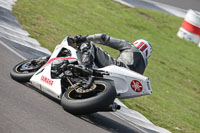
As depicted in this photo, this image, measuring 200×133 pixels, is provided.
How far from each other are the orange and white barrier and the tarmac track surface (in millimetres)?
12275

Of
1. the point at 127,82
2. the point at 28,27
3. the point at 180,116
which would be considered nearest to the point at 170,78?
the point at 180,116

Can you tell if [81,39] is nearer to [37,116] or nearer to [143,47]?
[143,47]

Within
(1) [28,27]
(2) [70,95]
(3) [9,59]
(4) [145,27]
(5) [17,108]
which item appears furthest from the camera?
(4) [145,27]

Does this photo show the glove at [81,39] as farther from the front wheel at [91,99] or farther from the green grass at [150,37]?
the green grass at [150,37]

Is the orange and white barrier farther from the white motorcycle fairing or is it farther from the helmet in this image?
the white motorcycle fairing

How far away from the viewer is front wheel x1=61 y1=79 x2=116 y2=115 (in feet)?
17.3

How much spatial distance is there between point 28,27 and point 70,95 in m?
7.15

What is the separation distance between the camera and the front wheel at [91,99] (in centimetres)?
529

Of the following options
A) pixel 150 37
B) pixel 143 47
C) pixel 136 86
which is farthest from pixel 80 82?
pixel 150 37

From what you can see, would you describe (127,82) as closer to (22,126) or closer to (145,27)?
(22,126)

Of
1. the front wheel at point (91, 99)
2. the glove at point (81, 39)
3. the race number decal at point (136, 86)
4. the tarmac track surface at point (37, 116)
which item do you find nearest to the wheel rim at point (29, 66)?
the tarmac track surface at point (37, 116)

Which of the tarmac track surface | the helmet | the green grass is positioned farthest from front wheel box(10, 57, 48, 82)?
the green grass

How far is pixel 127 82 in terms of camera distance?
230 inches

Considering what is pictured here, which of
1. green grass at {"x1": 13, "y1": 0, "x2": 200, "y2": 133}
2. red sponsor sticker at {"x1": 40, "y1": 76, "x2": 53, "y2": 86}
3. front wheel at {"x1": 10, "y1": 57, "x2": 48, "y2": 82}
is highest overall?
red sponsor sticker at {"x1": 40, "y1": 76, "x2": 53, "y2": 86}
